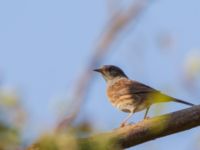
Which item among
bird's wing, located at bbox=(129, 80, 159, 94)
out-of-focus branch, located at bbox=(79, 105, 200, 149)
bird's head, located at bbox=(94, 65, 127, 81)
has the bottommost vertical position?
out-of-focus branch, located at bbox=(79, 105, 200, 149)

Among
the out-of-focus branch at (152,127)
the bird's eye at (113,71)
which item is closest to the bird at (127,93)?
the bird's eye at (113,71)

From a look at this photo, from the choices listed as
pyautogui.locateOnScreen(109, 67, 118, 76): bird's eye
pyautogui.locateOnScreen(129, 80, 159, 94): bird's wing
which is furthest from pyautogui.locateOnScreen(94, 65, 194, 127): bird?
pyautogui.locateOnScreen(109, 67, 118, 76): bird's eye

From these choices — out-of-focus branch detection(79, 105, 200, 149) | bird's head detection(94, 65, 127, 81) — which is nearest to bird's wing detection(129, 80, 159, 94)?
bird's head detection(94, 65, 127, 81)

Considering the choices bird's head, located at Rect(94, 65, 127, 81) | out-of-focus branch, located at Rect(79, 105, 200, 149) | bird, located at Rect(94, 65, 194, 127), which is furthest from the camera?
bird's head, located at Rect(94, 65, 127, 81)

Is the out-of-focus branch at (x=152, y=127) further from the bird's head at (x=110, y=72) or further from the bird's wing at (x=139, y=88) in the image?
the bird's head at (x=110, y=72)

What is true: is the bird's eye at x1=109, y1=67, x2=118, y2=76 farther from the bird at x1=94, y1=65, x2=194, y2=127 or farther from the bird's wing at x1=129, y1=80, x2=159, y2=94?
the bird's wing at x1=129, y1=80, x2=159, y2=94

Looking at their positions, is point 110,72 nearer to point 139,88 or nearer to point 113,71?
point 113,71

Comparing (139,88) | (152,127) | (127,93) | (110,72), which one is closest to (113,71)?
(110,72)

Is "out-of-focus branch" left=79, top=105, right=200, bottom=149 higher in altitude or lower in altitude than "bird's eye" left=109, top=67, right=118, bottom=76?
lower

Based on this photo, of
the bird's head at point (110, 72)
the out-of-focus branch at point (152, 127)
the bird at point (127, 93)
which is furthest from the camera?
the bird's head at point (110, 72)

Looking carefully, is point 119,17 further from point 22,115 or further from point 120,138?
point 120,138

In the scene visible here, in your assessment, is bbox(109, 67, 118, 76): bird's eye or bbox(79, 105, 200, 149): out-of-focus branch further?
bbox(109, 67, 118, 76): bird's eye

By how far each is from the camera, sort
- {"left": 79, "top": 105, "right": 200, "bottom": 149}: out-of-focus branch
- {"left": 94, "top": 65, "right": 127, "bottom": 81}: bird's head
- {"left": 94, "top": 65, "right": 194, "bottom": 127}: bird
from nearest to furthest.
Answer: {"left": 79, "top": 105, "right": 200, "bottom": 149}: out-of-focus branch → {"left": 94, "top": 65, "right": 194, "bottom": 127}: bird → {"left": 94, "top": 65, "right": 127, "bottom": 81}: bird's head
